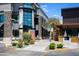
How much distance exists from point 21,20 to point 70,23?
104 cm

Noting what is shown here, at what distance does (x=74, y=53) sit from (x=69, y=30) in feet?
1.65

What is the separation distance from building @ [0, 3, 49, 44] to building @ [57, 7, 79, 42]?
1.26ft

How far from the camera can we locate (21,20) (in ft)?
35.9

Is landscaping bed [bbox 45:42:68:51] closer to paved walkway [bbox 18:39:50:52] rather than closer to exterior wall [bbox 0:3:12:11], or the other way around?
paved walkway [bbox 18:39:50:52]

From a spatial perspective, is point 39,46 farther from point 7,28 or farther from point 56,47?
point 7,28

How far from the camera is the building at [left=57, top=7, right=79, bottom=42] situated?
10.9m

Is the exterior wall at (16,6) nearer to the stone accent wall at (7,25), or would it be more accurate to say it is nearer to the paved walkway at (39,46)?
the stone accent wall at (7,25)

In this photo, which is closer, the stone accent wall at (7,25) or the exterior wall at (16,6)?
the exterior wall at (16,6)

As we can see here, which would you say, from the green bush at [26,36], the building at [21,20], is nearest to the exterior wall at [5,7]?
the building at [21,20]

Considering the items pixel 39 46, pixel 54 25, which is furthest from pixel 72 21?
pixel 39 46

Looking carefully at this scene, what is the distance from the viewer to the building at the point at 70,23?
10883 millimetres

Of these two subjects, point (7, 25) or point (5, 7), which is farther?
point (7, 25)

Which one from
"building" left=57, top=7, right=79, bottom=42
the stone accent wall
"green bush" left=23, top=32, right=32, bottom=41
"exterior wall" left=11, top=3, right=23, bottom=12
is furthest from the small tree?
the stone accent wall

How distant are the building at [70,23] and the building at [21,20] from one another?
15.2 inches
